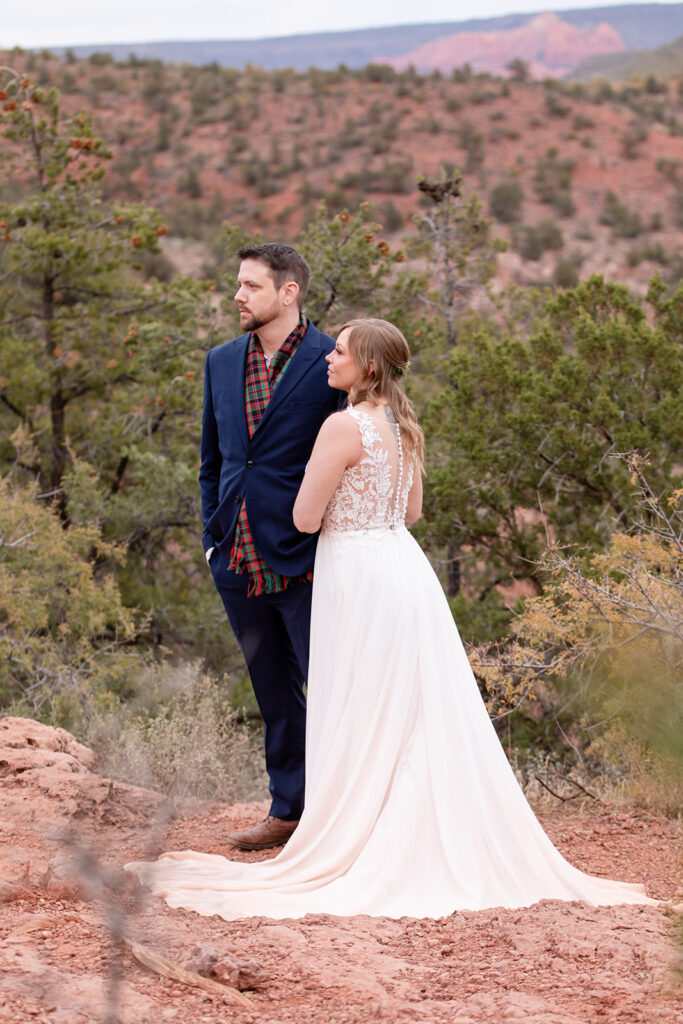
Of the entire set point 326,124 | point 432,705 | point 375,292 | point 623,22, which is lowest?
point 432,705

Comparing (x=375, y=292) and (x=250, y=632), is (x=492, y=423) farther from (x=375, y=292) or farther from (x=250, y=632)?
(x=250, y=632)

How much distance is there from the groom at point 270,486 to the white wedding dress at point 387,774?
0.83 feet

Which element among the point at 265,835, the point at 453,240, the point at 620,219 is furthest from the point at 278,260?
the point at 620,219

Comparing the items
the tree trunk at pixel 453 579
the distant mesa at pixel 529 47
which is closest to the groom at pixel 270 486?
the tree trunk at pixel 453 579

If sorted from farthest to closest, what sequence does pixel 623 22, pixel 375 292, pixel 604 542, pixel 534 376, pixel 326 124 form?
pixel 623 22 → pixel 326 124 → pixel 375 292 → pixel 534 376 → pixel 604 542

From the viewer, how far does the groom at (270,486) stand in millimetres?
4031

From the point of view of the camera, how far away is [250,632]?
13.9 ft

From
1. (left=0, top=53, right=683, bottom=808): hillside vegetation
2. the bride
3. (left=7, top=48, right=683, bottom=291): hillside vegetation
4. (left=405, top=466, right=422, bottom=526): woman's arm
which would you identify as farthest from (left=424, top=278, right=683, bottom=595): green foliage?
(left=7, top=48, right=683, bottom=291): hillside vegetation

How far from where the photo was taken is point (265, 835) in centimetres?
429

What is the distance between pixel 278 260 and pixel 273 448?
28.7 inches

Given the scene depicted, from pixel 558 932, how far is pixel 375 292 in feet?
24.9

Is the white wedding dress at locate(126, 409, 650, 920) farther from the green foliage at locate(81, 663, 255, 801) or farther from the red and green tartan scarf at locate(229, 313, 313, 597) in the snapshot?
the green foliage at locate(81, 663, 255, 801)

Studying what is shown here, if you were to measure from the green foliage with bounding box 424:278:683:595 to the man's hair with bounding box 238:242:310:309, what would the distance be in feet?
11.0

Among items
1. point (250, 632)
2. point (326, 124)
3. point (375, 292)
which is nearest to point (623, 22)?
point (326, 124)
